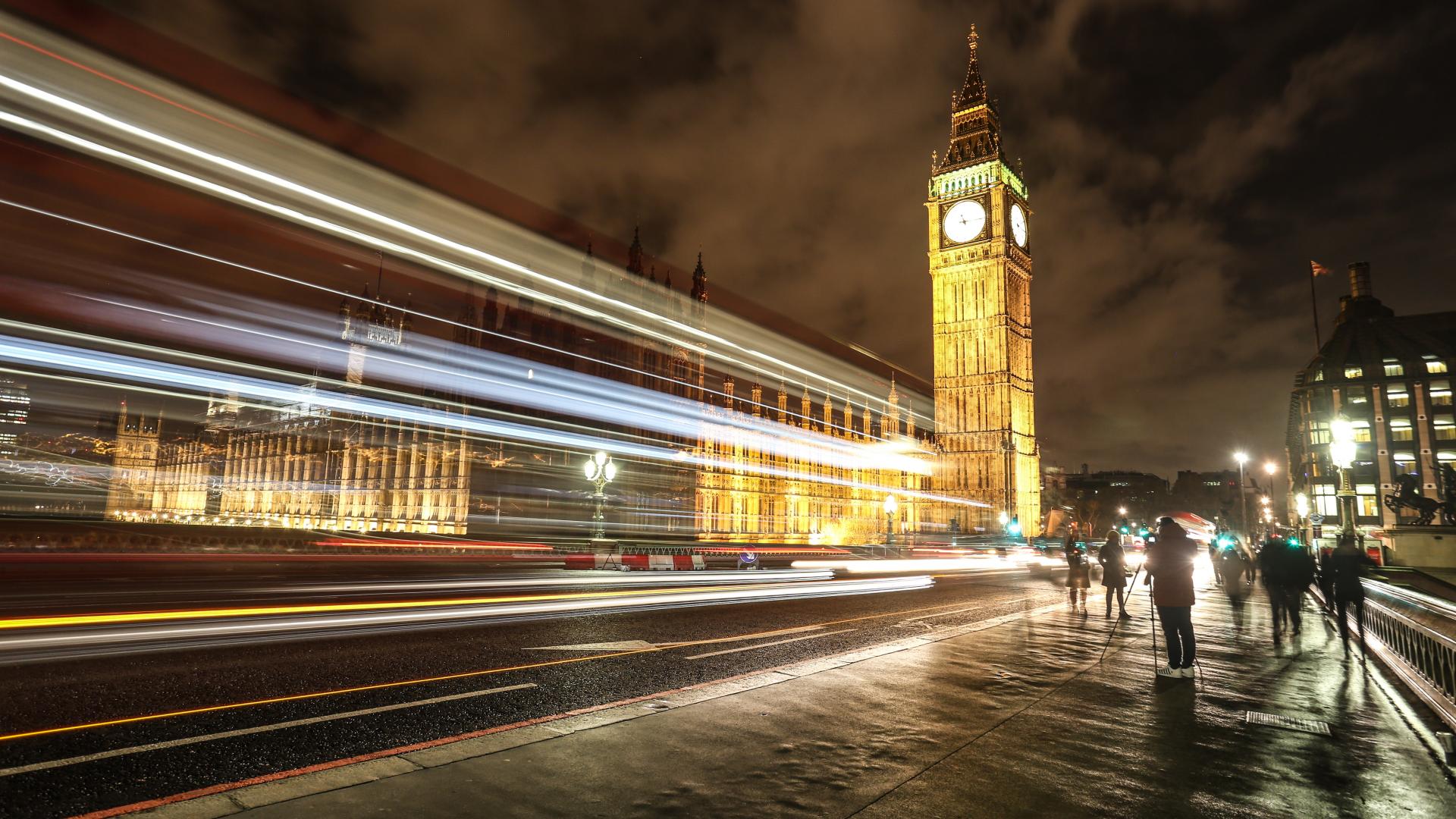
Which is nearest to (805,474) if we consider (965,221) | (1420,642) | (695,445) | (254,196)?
(695,445)

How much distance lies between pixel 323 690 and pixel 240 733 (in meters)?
1.51

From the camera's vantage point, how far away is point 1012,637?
11461 mm

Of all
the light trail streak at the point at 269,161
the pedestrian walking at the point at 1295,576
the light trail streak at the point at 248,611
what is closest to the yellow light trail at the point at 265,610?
the light trail streak at the point at 248,611

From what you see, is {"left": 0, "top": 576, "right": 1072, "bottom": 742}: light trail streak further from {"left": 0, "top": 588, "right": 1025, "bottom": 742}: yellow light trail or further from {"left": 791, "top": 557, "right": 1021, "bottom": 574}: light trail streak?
{"left": 791, "top": 557, "right": 1021, "bottom": 574}: light trail streak

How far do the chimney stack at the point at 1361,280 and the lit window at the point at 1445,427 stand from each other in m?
20.7

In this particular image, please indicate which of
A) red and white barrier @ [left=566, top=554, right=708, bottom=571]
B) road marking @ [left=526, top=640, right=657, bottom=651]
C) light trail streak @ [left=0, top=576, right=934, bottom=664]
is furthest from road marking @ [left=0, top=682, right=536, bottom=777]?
red and white barrier @ [left=566, top=554, right=708, bottom=571]

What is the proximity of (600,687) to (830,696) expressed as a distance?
230 centimetres

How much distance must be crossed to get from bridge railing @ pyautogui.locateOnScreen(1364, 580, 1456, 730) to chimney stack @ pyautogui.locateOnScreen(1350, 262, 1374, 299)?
98666 millimetres

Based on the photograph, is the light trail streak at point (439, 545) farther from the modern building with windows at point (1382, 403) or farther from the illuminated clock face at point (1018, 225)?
→ the modern building with windows at point (1382, 403)

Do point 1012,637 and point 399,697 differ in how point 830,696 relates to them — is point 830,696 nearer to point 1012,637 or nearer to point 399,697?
point 399,697

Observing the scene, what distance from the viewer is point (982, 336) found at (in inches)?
3088

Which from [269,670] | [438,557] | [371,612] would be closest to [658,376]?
[438,557]

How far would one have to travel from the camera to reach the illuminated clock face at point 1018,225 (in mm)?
80375

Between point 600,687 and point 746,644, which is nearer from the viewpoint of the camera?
point 600,687
